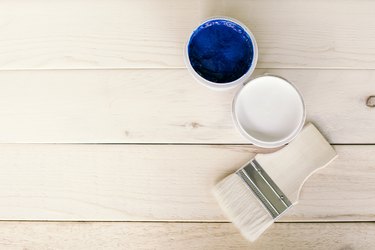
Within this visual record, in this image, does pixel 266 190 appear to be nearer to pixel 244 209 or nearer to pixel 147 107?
pixel 244 209

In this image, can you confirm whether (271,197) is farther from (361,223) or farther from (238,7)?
→ (238,7)

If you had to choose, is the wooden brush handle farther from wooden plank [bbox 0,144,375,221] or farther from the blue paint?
the blue paint

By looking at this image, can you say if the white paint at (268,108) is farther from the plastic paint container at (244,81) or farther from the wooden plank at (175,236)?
the wooden plank at (175,236)

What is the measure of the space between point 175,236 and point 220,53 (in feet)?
0.97

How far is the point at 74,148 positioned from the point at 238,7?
354mm

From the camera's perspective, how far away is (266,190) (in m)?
0.64

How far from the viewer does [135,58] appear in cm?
68

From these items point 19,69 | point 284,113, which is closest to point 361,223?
point 284,113

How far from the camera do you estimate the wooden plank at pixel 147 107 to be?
0.66 m

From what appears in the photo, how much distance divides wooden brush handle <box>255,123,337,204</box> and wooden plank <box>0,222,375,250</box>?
6cm

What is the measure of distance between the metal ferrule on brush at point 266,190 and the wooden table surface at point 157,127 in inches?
1.1

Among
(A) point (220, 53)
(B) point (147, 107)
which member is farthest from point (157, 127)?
(A) point (220, 53)

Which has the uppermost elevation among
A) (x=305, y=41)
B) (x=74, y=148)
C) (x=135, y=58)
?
(x=305, y=41)

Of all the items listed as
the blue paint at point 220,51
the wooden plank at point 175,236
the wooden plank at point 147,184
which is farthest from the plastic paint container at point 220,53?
the wooden plank at point 175,236
